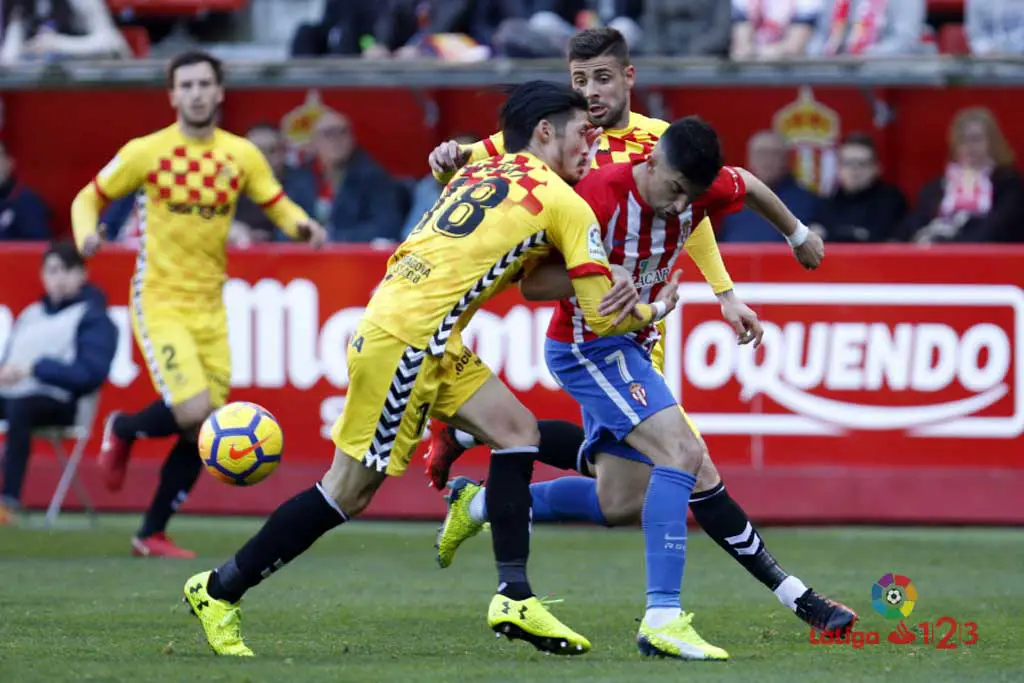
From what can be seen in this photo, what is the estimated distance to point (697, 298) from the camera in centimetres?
1163

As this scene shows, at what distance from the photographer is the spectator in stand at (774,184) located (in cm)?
1305

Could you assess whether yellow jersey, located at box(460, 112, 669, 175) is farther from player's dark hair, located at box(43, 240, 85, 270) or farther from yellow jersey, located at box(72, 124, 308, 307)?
player's dark hair, located at box(43, 240, 85, 270)

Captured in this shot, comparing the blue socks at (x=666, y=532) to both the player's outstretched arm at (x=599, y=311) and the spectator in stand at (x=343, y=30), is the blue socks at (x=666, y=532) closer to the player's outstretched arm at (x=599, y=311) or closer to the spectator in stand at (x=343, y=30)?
the player's outstretched arm at (x=599, y=311)

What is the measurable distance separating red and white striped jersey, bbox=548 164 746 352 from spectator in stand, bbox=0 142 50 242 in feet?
28.3

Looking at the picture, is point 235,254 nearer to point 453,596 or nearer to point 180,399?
point 180,399

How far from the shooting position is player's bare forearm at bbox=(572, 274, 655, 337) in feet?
20.7

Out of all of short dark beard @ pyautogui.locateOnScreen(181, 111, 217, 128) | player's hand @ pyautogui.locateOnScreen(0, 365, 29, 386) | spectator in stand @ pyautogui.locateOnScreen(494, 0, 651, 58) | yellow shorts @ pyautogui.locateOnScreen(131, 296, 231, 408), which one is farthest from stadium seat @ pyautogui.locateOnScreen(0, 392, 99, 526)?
spectator in stand @ pyautogui.locateOnScreen(494, 0, 651, 58)

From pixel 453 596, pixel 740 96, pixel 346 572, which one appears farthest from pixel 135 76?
pixel 453 596

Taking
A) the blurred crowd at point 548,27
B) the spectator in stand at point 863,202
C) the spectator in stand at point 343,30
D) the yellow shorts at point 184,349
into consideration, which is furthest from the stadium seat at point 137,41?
the yellow shorts at point 184,349

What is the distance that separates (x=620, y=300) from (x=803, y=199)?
7313 millimetres

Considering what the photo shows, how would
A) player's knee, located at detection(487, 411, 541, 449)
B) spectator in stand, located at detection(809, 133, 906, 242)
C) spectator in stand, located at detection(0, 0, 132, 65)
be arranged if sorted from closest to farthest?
player's knee, located at detection(487, 411, 541, 449)
spectator in stand, located at detection(809, 133, 906, 242)
spectator in stand, located at detection(0, 0, 132, 65)

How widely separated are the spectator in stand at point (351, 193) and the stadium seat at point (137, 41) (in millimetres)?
2546

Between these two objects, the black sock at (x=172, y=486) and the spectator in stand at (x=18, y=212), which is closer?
the black sock at (x=172, y=486)

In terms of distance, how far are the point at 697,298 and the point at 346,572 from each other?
331 centimetres
